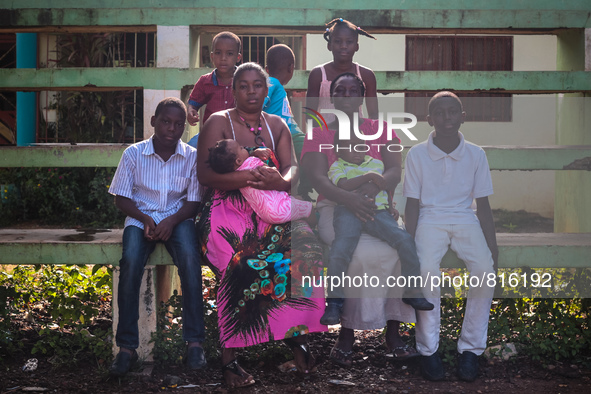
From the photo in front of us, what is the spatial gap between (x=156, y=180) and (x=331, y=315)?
1285 millimetres

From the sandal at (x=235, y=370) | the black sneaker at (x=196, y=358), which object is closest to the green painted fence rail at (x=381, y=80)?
the black sneaker at (x=196, y=358)

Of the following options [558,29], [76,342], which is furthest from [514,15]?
[76,342]

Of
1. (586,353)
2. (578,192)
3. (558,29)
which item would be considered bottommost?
(586,353)

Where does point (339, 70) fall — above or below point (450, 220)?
above

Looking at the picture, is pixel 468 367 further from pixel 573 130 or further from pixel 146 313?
pixel 573 130

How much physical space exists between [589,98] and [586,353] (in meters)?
2.08

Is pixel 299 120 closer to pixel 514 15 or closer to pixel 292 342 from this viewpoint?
Answer: pixel 514 15

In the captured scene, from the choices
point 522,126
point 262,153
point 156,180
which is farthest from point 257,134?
point 522,126

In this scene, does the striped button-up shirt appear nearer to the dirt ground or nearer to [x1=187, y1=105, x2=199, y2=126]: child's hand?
[x1=187, y1=105, x2=199, y2=126]: child's hand

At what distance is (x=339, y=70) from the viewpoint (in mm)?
4219

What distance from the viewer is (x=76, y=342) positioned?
3.88 meters

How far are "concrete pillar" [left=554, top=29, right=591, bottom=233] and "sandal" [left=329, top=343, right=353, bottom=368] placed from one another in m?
2.48

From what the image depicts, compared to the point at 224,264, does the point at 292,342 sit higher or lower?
lower

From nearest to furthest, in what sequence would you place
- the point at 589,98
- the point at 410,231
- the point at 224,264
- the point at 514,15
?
the point at 224,264, the point at 410,231, the point at 514,15, the point at 589,98
